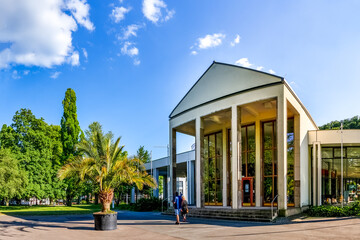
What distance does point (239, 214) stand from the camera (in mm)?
18328

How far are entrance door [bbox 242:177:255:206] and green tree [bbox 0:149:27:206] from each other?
22.2m

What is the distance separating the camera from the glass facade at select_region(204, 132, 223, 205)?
27141mm

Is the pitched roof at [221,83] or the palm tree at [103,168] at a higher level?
the pitched roof at [221,83]

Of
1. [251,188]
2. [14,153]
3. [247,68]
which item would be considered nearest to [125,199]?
[14,153]

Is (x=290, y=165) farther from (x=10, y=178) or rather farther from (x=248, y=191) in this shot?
(x=10, y=178)

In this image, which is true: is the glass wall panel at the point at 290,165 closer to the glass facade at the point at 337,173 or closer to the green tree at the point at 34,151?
the glass facade at the point at 337,173

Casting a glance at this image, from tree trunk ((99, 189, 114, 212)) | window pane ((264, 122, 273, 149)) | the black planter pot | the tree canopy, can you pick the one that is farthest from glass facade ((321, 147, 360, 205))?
the tree canopy

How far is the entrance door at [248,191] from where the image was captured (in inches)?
940

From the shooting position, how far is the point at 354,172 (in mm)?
→ 23422

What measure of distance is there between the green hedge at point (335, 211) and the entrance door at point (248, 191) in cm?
493

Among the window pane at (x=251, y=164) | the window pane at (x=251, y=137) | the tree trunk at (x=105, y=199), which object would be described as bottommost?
the tree trunk at (x=105, y=199)

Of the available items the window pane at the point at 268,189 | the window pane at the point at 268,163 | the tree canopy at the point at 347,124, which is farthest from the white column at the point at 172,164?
the tree canopy at the point at 347,124

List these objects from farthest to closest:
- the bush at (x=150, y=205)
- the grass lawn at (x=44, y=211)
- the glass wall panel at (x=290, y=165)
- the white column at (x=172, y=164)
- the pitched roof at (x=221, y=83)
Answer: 1. the bush at (x=150, y=205)
2. the grass lawn at (x=44, y=211)
3. the white column at (x=172, y=164)
4. the glass wall panel at (x=290, y=165)
5. the pitched roof at (x=221, y=83)

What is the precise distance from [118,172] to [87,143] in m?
2.08
